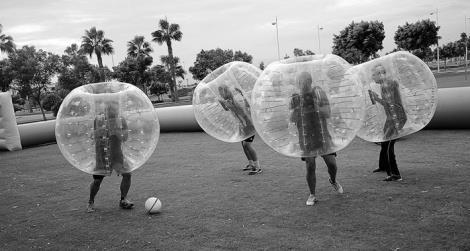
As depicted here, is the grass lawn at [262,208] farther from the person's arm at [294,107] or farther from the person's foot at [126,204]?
the person's arm at [294,107]

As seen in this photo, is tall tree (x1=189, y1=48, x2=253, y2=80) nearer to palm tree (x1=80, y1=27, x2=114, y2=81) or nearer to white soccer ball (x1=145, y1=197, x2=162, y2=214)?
palm tree (x1=80, y1=27, x2=114, y2=81)

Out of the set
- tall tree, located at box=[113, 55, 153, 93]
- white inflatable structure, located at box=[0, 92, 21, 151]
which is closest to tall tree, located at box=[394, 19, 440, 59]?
tall tree, located at box=[113, 55, 153, 93]

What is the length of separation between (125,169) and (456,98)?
838cm

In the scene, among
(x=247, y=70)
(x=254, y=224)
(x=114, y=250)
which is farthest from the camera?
(x=247, y=70)

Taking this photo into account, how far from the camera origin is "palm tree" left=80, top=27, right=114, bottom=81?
5069 centimetres

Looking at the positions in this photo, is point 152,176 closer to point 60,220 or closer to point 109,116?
point 60,220

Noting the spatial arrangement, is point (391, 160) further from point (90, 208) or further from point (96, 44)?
point (96, 44)

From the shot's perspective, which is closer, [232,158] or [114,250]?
[114,250]

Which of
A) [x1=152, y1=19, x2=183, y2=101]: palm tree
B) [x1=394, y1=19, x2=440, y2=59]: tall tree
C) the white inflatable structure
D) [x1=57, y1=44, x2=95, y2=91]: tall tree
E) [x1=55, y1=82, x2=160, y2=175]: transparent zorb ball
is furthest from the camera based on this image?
[x1=152, y1=19, x2=183, y2=101]: palm tree

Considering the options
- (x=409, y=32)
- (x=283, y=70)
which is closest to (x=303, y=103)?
(x=283, y=70)

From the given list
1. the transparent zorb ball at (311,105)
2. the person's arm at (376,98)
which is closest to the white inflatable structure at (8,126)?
the transparent zorb ball at (311,105)

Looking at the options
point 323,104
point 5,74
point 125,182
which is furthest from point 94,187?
point 5,74

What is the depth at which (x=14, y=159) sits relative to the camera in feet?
40.5

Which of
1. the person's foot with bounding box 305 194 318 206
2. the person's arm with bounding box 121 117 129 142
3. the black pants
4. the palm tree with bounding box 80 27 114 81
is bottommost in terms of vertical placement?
the person's foot with bounding box 305 194 318 206
